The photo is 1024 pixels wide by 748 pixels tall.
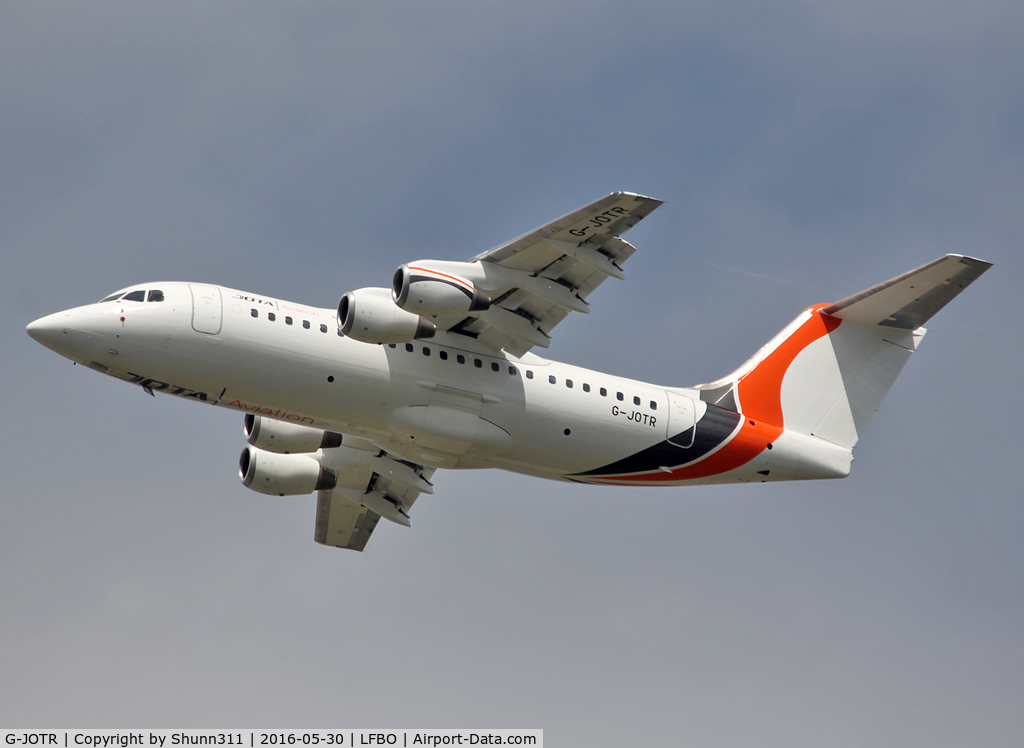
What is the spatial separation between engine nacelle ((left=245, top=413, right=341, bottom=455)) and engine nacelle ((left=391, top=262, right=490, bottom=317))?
4003mm

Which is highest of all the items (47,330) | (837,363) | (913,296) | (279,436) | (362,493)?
(913,296)

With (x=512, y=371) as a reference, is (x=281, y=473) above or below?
below

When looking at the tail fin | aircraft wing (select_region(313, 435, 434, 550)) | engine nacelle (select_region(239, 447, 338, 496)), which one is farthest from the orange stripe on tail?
engine nacelle (select_region(239, 447, 338, 496))

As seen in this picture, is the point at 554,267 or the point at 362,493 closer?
the point at 554,267

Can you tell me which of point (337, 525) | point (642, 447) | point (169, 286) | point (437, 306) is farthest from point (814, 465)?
point (169, 286)

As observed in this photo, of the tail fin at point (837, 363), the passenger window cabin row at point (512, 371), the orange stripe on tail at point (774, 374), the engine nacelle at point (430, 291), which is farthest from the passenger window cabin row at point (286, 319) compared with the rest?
the orange stripe on tail at point (774, 374)

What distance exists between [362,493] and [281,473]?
169 cm

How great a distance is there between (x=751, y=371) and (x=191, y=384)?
31.5ft

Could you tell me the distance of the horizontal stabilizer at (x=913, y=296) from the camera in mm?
18328

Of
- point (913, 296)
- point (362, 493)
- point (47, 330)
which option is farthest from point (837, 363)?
point (47, 330)

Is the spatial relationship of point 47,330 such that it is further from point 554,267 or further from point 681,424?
point 681,424

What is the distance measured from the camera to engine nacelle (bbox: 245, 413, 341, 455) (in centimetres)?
1884

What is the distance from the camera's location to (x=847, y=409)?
20297 millimetres

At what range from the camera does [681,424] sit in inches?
728
